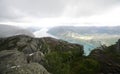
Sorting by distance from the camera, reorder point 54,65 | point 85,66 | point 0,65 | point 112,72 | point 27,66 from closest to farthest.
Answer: point 27,66, point 0,65, point 54,65, point 112,72, point 85,66

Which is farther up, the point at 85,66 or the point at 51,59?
the point at 51,59

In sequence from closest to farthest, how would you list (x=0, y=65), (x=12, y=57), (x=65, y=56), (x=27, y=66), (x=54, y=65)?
(x=27, y=66)
(x=0, y=65)
(x=12, y=57)
(x=54, y=65)
(x=65, y=56)

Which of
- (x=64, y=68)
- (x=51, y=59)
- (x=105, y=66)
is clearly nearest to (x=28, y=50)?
(x=51, y=59)

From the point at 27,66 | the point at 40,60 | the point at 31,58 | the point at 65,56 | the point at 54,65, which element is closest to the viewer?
the point at 27,66

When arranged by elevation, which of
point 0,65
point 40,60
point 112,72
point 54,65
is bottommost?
point 112,72

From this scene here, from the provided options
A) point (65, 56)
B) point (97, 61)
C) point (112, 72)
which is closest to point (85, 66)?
point (97, 61)

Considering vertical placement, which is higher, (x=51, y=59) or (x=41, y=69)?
(x=41, y=69)

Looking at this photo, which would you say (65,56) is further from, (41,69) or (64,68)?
(41,69)

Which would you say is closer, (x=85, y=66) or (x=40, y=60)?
(x=40, y=60)

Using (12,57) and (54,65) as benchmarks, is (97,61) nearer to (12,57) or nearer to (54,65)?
(54,65)
